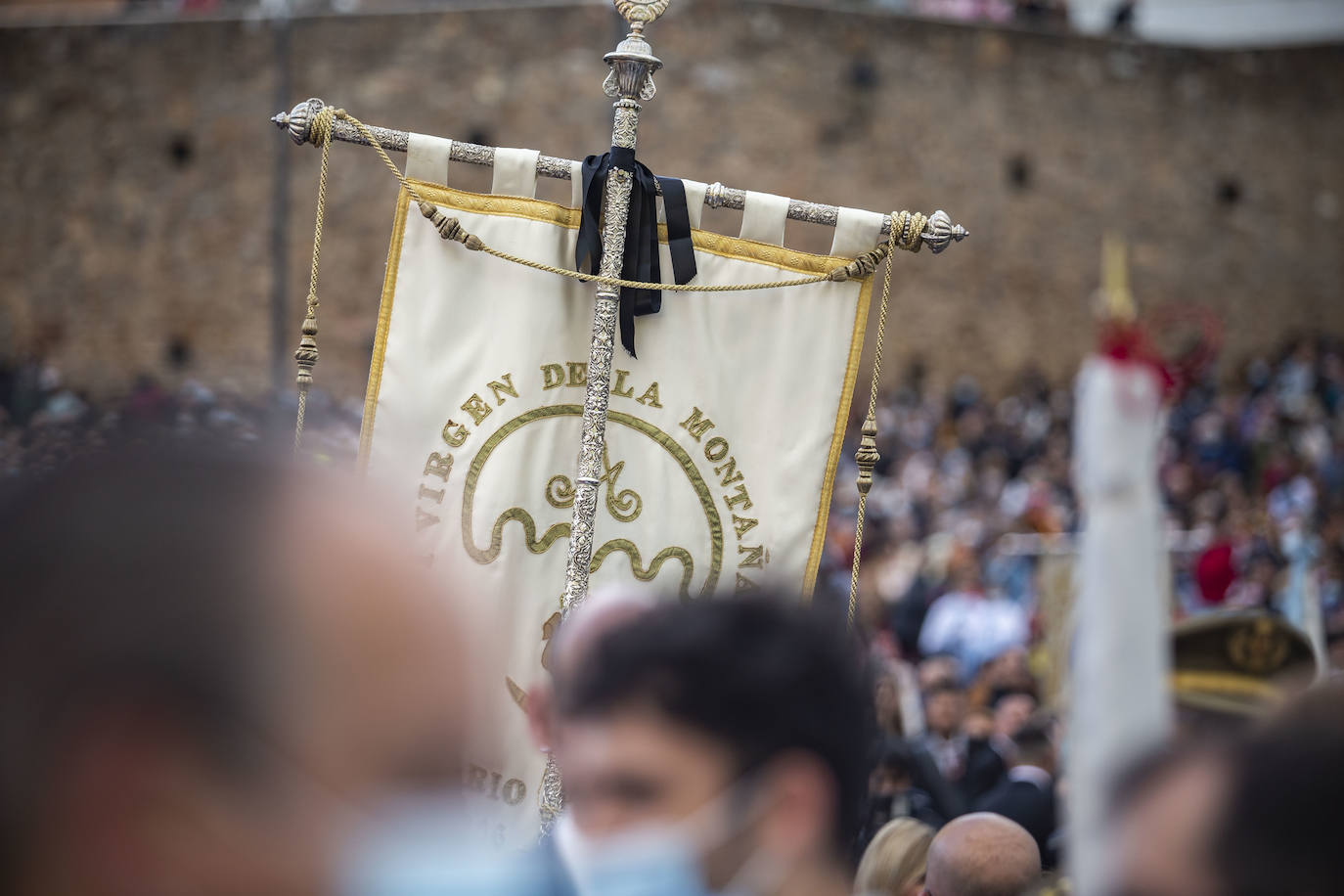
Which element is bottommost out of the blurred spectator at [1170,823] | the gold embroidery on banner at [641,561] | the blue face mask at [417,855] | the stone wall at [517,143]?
the blue face mask at [417,855]

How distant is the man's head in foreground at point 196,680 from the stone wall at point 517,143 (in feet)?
60.4

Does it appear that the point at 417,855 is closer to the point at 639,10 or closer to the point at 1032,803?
the point at 639,10

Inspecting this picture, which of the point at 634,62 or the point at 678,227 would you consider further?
the point at 678,227

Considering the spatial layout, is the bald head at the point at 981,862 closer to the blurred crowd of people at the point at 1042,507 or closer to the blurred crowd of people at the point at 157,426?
the blurred crowd of people at the point at 157,426

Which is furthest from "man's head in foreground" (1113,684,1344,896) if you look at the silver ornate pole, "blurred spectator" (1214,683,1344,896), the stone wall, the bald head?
the stone wall

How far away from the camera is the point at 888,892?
3.05 meters

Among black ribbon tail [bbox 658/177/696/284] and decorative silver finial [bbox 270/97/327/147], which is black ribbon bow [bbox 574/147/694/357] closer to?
black ribbon tail [bbox 658/177/696/284]

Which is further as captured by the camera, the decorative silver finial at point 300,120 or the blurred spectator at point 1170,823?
the decorative silver finial at point 300,120

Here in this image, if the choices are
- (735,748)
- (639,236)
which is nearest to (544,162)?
(639,236)

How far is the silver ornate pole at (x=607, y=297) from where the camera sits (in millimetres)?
3002

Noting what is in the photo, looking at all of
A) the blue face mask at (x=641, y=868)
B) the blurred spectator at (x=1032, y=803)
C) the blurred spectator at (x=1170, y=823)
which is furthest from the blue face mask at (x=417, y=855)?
the blurred spectator at (x=1032, y=803)

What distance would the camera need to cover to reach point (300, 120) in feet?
10.0

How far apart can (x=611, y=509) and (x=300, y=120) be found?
1.07 m

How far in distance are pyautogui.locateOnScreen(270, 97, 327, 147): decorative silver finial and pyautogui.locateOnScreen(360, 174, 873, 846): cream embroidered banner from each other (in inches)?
10.2
